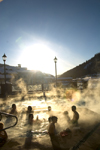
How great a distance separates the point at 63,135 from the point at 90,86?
37.5ft

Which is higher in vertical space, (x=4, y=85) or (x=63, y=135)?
(x=4, y=85)

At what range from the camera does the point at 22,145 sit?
2713mm

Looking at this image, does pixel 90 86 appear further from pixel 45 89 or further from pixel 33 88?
pixel 33 88

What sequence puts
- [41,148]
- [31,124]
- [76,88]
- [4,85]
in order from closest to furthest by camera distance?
[41,148], [31,124], [4,85], [76,88]

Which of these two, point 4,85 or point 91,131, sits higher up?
point 4,85

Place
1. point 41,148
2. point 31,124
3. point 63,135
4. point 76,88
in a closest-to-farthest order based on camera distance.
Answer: point 41,148
point 63,135
point 31,124
point 76,88

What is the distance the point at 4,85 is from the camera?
13320 millimetres

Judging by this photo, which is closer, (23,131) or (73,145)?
(73,145)

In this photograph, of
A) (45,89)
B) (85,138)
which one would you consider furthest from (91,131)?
(45,89)

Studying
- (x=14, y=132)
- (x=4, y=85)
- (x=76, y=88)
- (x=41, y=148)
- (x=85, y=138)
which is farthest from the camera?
(x=76, y=88)

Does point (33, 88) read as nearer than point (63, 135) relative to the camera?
No

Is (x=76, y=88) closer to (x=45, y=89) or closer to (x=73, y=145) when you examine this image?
(x=45, y=89)

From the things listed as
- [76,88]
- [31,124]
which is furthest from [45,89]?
[31,124]

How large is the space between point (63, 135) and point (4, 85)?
463 inches
